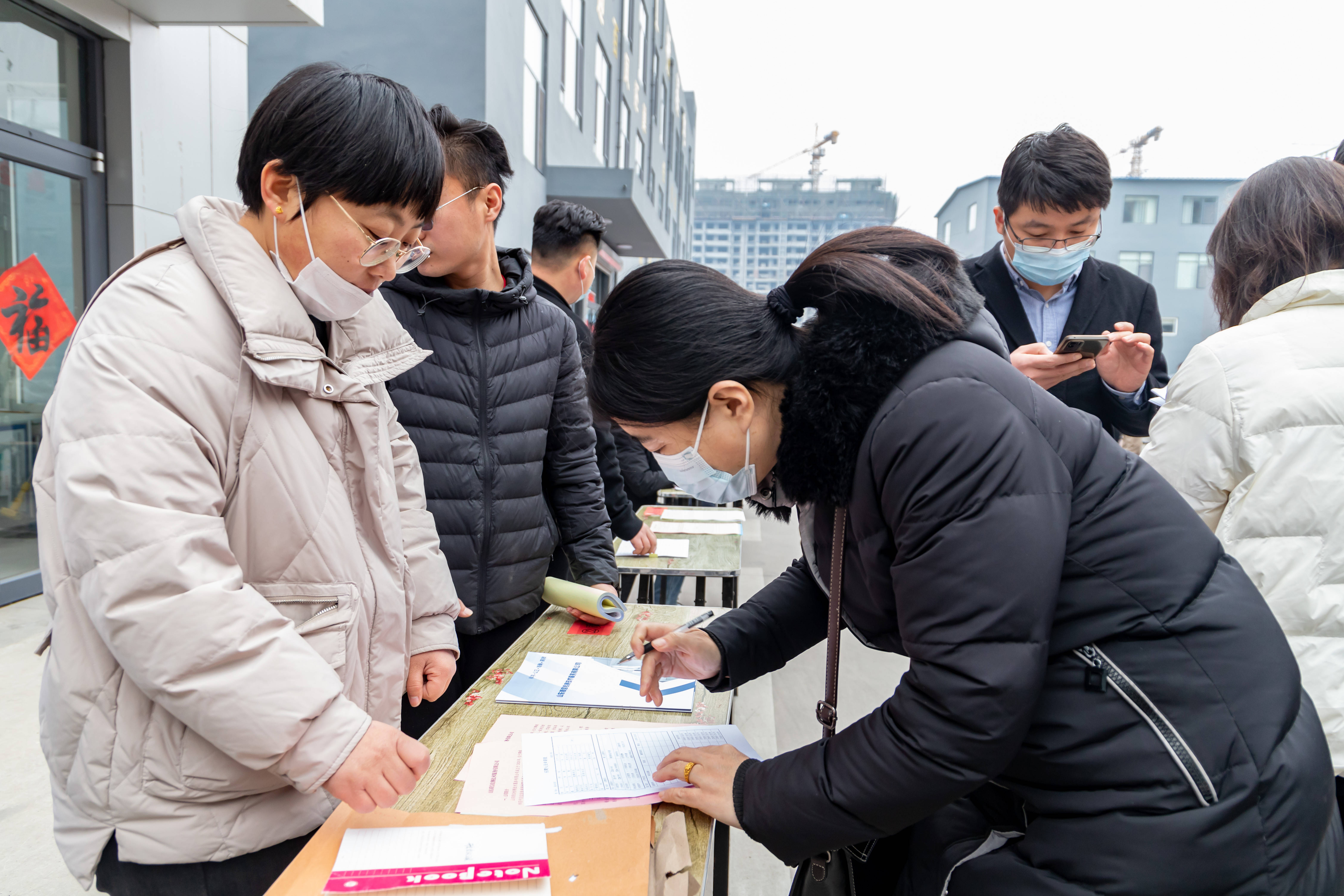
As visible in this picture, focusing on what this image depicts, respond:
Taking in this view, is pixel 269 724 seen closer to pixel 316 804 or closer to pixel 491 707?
pixel 316 804

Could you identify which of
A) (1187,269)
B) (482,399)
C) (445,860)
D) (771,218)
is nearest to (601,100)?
(482,399)

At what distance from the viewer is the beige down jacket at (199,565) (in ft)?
2.56

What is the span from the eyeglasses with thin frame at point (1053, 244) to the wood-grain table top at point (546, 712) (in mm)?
1221

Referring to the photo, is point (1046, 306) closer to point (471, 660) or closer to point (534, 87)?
point (471, 660)

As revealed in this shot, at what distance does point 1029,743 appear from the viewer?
0.85 meters

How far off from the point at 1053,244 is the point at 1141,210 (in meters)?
28.6

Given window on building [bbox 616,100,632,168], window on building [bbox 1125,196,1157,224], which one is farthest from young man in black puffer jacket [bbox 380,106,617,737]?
window on building [bbox 1125,196,1157,224]

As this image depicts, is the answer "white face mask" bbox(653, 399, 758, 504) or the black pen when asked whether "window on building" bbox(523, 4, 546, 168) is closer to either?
the black pen

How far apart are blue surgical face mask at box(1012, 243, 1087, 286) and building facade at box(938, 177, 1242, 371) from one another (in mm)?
24587

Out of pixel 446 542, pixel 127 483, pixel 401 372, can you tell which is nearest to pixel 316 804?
pixel 127 483

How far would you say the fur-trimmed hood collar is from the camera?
0.86 m

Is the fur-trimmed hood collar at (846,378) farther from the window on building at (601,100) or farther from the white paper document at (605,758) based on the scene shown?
the window on building at (601,100)

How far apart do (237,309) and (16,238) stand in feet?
11.4

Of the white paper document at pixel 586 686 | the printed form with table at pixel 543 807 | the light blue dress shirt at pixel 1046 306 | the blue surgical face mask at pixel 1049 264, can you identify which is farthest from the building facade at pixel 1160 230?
the printed form with table at pixel 543 807
